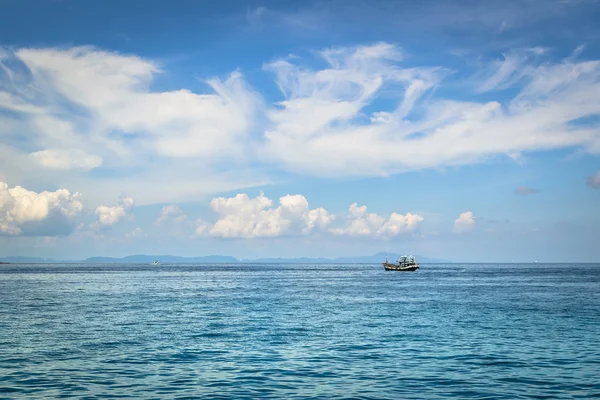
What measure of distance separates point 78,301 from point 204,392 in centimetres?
5699

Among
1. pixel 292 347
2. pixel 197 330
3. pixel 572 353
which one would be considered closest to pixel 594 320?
pixel 572 353

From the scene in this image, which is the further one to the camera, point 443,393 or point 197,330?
point 197,330

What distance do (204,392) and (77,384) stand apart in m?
6.71

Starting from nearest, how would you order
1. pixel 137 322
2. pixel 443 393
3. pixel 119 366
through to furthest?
pixel 443 393 → pixel 119 366 → pixel 137 322

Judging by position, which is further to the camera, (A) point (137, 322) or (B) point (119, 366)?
(A) point (137, 322)

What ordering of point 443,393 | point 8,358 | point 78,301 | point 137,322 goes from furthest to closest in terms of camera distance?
point 78,301, point 137,322, point 8,358, point 443,393

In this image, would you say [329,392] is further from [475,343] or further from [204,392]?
[475,343]

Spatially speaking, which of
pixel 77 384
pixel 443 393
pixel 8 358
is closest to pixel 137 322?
pixel 8 358

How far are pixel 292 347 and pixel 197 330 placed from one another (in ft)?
39.0

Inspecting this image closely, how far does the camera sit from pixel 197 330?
46.0 metres

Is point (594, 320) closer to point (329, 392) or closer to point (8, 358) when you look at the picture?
point (329, 392)

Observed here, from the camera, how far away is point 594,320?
52594mm

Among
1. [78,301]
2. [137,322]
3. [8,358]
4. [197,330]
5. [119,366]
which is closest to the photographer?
[119,366]

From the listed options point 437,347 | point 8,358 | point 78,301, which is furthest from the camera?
point 78,301
